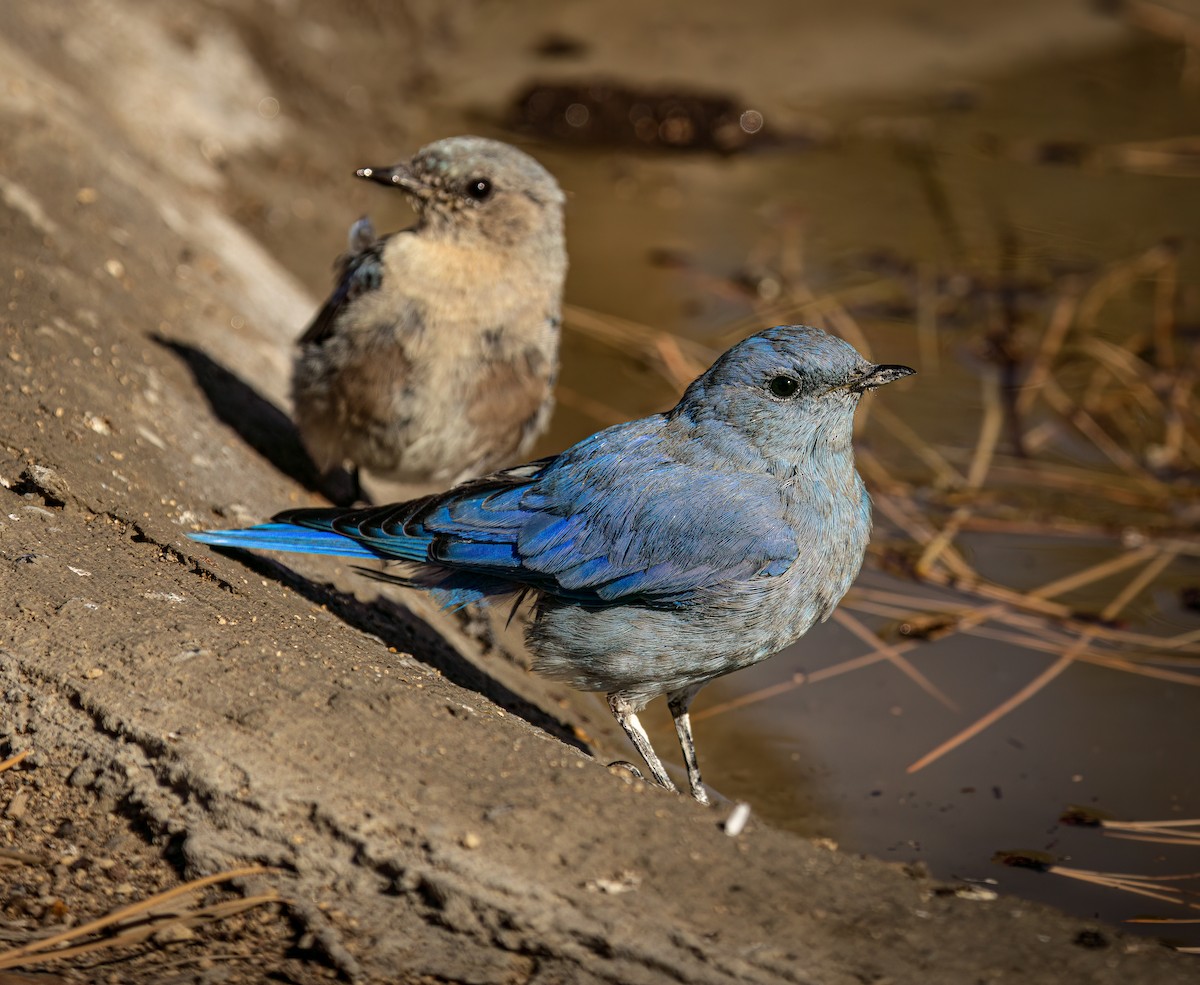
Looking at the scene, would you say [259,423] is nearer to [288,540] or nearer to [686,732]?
[288,540]

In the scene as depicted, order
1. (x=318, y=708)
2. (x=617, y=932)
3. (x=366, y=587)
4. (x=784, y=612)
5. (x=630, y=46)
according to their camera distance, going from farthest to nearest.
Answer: (x=630, y=46)
(x=366, y=587)
(x=784, y=612)
(x=318, y=708)
(x=617, y=932)

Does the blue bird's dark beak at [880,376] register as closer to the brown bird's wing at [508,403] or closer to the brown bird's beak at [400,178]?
the brown bird's wing at [508,403]

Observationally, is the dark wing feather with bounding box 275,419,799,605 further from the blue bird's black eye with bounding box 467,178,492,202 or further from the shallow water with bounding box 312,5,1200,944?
the blue bird's black eye with bounding box 467,178,492,202

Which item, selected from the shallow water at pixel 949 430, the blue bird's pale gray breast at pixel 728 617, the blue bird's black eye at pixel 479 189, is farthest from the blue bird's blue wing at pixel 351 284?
the blue bird's pale gray breast at pixel 728 617

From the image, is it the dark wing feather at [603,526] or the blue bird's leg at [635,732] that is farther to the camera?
the blue bird's leg at [635,732]

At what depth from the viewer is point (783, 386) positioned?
368cm

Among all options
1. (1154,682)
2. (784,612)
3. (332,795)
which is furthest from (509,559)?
(1154,682)

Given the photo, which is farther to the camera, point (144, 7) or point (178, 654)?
point (144, 7)

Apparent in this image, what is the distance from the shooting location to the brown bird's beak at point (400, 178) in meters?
4.79

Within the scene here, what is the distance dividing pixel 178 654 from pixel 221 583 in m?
0.46

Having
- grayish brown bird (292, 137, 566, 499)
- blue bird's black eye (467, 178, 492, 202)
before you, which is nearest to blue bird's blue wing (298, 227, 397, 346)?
grayish brown bird (292, 137, 566, 499)

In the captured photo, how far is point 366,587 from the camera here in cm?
447

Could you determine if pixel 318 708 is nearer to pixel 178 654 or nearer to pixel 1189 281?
pixel 178 654

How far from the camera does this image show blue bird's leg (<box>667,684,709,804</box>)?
382cm
